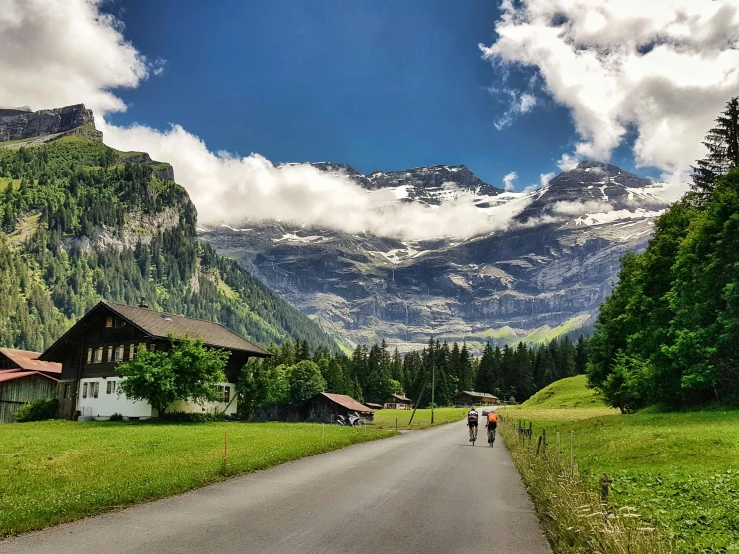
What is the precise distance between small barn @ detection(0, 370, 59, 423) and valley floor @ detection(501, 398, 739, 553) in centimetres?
5534

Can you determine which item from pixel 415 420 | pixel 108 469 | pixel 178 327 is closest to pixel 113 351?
pixel 178 327

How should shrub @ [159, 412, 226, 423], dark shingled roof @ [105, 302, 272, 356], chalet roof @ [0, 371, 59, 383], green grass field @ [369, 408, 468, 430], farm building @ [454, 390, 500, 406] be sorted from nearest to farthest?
1. shrub @ [159, 412, 226, 423]
2. dark shingled roof @ [105, 302, 272, 356]
3. chalet roof @ [0, 371, 59, 383]
4. green grass field @ [369, 408, 468, 430]
5. farm building @ [454, 390, 500, 406]

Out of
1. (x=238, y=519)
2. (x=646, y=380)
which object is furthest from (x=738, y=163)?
(x=238, y=519)

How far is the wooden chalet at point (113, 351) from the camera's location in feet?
172

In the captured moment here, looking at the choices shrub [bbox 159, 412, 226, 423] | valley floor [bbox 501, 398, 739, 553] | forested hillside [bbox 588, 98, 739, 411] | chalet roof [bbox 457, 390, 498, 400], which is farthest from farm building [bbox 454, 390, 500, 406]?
valley floor [bbox 501, 398, 739, 553]

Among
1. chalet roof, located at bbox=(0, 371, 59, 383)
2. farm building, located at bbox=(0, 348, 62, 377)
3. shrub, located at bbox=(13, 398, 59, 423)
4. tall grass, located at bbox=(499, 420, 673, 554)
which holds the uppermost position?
farm building, located at bbox=(0, 348, 62, 377)

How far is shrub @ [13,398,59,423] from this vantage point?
189ft

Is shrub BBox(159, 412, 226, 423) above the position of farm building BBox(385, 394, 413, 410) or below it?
above

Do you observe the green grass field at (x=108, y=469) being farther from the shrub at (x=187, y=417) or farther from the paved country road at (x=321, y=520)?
the shrub at (x=187, y=417)

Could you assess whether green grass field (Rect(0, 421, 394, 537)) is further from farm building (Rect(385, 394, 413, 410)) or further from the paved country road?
farm building (Rect(385, 394, 413, 410))

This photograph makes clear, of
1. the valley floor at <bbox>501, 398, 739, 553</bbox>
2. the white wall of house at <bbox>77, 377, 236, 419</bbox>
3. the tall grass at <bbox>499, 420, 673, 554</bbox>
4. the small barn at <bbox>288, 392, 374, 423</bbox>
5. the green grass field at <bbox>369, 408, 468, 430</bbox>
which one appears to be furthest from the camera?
the small barn at <bbox>288, 392, 374, 423</bbox>

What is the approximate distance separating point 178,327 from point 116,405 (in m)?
9.03

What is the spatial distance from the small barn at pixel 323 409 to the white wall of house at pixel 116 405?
31863 millimetres

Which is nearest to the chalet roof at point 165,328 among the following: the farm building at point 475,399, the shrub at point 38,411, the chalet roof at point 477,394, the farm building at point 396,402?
the shrub at point 38,411
